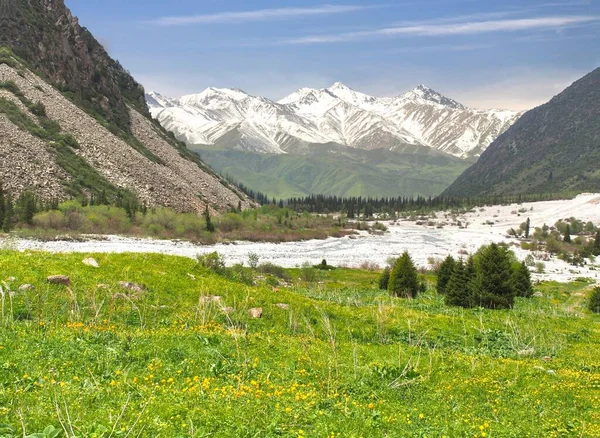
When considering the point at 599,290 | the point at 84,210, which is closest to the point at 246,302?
the point at 599,290

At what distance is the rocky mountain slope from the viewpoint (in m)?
112

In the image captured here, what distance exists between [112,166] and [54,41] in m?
71.8

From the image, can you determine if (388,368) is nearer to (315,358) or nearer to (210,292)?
(315,358)

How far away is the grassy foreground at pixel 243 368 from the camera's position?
10.5m

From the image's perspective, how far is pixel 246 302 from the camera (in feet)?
79.7

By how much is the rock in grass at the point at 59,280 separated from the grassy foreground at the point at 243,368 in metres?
0.31

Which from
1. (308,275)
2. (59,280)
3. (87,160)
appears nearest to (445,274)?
(308,275)

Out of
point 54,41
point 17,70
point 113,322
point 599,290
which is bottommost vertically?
point 599,290

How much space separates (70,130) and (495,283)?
12593 cm

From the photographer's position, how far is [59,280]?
73.4 ft

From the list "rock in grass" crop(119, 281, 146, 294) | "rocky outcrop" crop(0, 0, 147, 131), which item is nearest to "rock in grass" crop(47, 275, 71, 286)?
"rock in grass" crop(119, 281, 146, 294)

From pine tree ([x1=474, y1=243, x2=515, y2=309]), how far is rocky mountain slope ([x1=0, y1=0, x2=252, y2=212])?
97367 mm

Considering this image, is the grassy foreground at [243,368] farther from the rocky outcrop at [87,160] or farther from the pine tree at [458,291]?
the rocky outcrop at [87,160]

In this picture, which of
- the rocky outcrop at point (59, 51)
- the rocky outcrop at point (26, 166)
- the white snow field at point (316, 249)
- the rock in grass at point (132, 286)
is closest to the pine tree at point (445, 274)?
the white snow field at point (316, 249)
